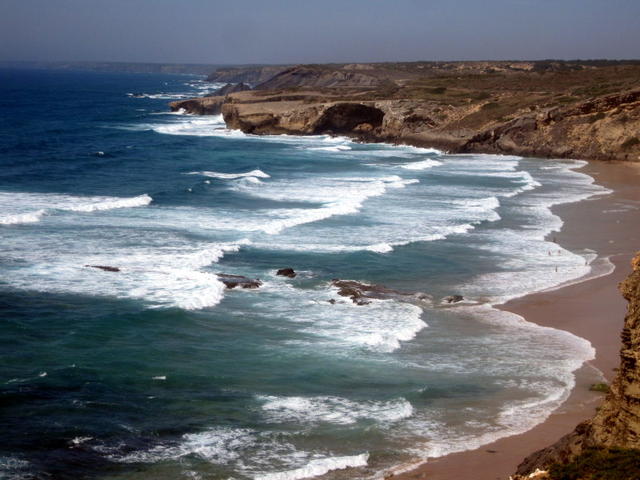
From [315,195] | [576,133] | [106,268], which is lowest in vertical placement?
[106,268]

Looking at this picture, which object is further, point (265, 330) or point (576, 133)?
point (576, 133)

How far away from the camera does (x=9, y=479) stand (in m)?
13.4

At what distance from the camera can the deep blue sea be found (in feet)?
49.6

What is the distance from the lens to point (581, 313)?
23.6 m

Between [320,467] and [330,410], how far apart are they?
2.57 meters

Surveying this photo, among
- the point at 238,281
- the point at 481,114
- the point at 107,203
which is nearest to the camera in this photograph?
the point at 238,281

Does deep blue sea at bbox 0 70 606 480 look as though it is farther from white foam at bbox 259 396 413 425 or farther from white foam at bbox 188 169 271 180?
white foam at bbox 188 169 271 180

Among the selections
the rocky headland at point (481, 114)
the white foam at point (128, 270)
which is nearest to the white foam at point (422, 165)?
the rocky headland at point (481, 114)

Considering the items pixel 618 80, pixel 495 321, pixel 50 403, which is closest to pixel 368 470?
pixel 50 403

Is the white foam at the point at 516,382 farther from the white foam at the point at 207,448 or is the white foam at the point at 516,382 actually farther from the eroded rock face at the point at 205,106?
the eroded rock face at the point at 205,106

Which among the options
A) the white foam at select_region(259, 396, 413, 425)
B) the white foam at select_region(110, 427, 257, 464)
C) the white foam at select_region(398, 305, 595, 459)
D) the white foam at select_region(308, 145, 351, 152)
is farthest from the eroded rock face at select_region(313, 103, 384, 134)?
the white foam at select_region(110, 427, 257, 464)

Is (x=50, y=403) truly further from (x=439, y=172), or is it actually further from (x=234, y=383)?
(x=439, y=172)

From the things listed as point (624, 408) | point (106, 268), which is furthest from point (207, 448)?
point (106, 268)

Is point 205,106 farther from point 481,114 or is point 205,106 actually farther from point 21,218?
point 21,218
